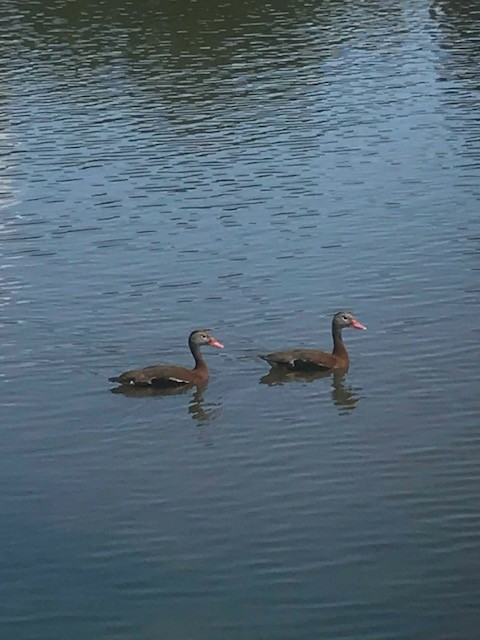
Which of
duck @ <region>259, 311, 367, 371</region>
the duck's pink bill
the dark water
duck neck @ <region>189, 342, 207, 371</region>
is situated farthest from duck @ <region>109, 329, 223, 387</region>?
the duck's pink bill

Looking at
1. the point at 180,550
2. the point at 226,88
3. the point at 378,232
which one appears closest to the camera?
the point at 180,550

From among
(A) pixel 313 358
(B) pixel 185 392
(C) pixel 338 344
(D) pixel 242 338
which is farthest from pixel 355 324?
(B) pixel 185 392

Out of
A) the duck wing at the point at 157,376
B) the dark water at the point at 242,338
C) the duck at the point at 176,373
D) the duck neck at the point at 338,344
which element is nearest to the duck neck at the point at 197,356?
the duck at the point at 176,373

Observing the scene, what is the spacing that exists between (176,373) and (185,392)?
282 mm

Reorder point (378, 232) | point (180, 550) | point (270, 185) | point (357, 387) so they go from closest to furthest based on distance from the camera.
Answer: point (180, 550)
point (357, 387)
point (378, 232)
point (270, 185)

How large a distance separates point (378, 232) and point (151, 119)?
11.4 meters

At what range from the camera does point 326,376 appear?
2166cm

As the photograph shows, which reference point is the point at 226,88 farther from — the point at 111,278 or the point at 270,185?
the point at 111,278

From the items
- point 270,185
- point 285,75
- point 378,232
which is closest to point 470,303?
point 378,232

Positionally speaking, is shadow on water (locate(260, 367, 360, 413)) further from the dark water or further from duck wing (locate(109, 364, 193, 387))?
duck wing (locate(109, 364, 193, 387))

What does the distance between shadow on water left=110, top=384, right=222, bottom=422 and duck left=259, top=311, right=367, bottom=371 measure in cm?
103

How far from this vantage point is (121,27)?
50.8 meters

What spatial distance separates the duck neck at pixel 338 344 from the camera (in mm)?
22062

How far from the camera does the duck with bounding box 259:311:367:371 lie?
21562 mm
